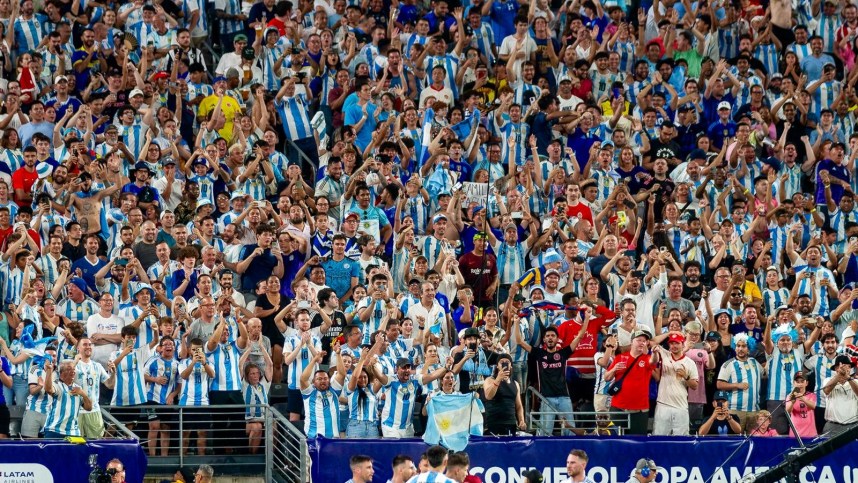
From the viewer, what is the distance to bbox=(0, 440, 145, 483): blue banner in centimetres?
1923

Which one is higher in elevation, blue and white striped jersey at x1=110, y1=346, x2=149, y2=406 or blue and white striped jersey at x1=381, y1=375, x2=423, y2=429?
blue and white striped jersey at x1=110, y1=346, x2=149, y2=406

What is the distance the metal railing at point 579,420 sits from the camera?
69.3 ft

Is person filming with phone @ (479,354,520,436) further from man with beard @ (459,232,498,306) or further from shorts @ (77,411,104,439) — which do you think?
shorts @ (77,411,104,439)

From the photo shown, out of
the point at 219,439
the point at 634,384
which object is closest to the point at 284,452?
the point at 219,439

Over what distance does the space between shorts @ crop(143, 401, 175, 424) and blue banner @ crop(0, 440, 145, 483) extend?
3.53 feet

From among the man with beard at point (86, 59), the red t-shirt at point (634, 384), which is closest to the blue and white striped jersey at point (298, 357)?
the red t-shirt at point (634, 384)

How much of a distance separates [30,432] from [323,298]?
3.77 m

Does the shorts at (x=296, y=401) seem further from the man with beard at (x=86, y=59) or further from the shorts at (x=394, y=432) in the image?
the man with beard at (x=86, y=59)

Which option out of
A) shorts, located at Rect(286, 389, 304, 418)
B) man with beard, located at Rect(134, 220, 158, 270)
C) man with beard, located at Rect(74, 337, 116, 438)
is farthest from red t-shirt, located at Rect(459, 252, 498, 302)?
man with beard, located at Rect(74, 337, 116, 438)

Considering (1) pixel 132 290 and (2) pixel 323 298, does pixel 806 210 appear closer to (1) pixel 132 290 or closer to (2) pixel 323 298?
Result: (2) pixel 323 298

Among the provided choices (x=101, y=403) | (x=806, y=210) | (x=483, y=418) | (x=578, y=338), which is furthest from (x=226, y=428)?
(x=806, y=210)

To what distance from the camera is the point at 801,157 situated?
26938 mm

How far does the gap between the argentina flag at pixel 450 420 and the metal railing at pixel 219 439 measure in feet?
4.75

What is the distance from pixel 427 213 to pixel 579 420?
429 centimetres
